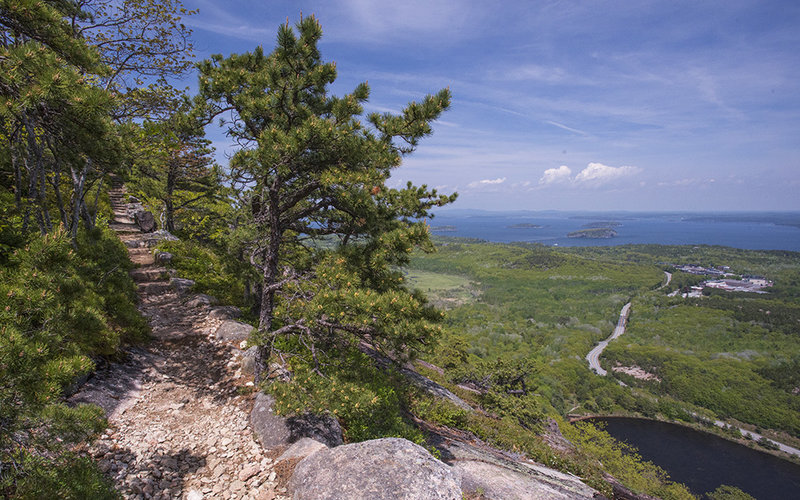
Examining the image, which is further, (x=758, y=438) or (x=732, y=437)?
(x=758, y=438)

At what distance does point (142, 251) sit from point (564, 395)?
72.0 m

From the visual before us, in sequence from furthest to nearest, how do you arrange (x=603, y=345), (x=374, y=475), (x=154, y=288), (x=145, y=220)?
(x=603, y=345) → (x=145, y=220) → (x=154, y=288) → (x=374, y=475)

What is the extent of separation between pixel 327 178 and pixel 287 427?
15.2 ft

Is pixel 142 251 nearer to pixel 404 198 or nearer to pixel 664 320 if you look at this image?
pixel 404 198

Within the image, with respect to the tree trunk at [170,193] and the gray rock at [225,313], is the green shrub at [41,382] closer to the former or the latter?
the gray rock at [225,313]

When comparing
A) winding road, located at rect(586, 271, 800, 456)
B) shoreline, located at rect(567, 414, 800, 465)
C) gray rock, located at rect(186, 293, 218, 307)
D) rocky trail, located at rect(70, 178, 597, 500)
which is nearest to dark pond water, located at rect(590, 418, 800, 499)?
shoreline, located at rect(567, 414, 800, 465)

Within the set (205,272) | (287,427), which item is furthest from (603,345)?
(287,427)

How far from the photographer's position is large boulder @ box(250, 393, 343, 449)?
5.80 m

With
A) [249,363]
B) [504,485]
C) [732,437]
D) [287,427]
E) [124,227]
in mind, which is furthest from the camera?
[732,437]

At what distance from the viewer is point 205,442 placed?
5676 mm

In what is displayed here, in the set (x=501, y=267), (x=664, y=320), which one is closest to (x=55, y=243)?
(x=664, y=320)

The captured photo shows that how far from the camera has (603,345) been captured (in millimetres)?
94125

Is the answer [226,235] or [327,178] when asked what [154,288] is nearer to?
[226,235]

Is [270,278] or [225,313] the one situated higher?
[270,278]
